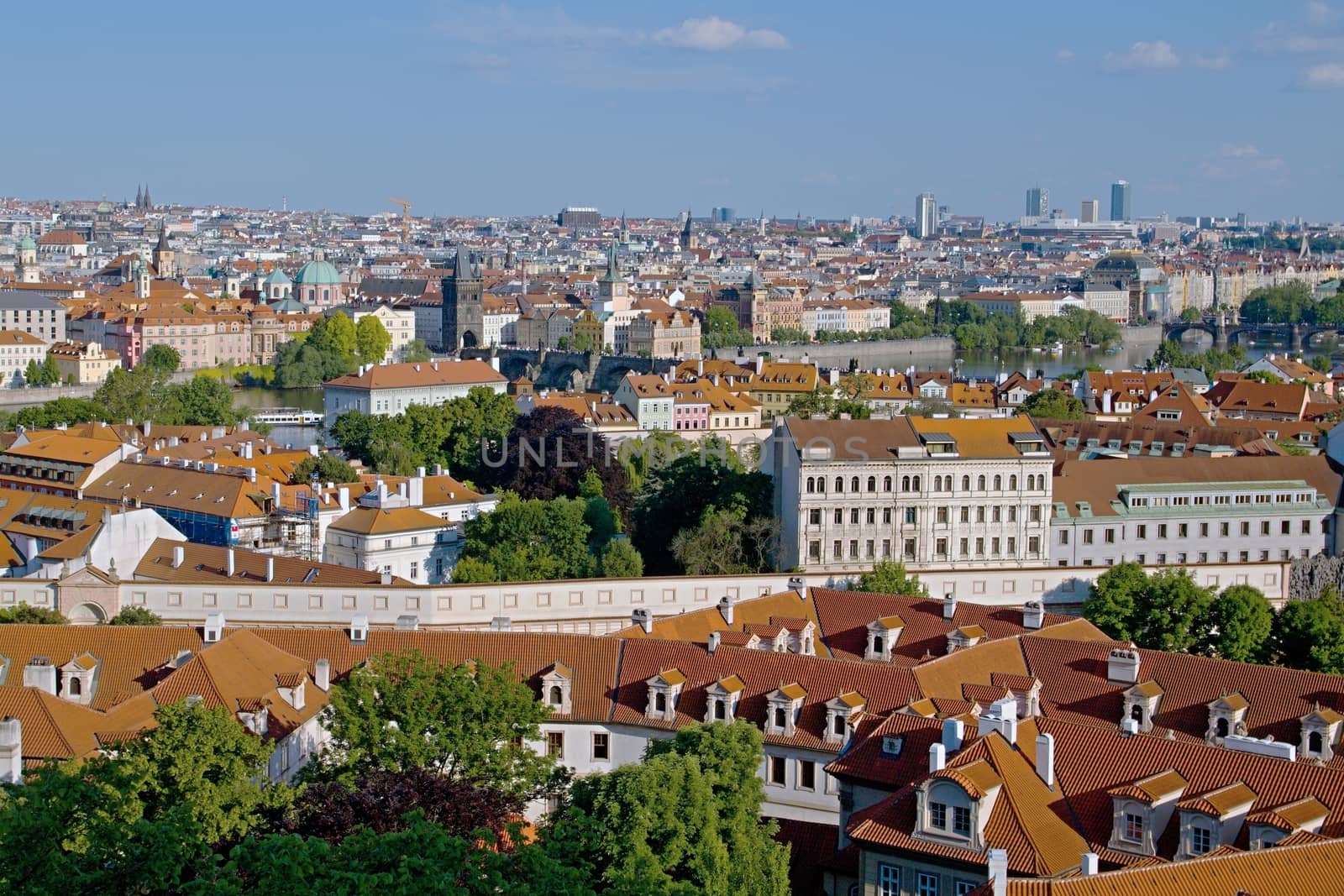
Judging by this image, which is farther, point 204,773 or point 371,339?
A: point 371,339

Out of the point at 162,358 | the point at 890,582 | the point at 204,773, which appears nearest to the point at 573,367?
the point at 162,358

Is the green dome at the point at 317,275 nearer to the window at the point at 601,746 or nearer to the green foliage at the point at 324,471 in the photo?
the green foliage at the point at 324,471

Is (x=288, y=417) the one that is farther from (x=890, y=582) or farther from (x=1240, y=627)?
(x=1240, y=627)

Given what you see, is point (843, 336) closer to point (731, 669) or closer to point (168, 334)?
point (168, 334)

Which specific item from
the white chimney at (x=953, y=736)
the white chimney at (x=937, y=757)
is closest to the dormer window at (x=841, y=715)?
the white chimney at (x=953, y=736)

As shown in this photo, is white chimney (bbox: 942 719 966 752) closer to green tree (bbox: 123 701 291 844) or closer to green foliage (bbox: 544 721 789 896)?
green foliage (bbox: 544 721 789 896)

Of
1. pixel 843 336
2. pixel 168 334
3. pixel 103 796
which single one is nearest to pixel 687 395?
pixel 168 334
